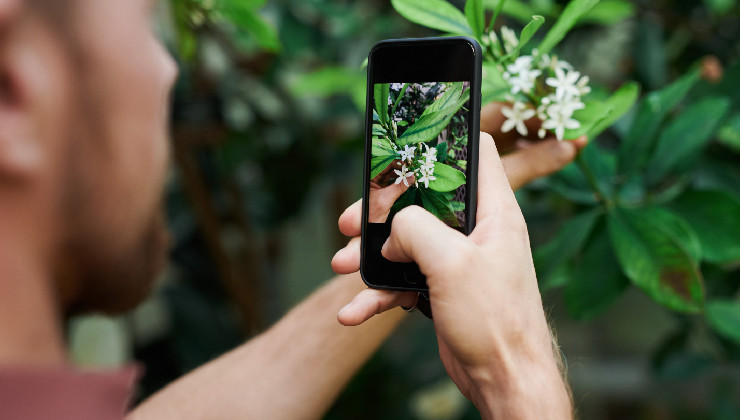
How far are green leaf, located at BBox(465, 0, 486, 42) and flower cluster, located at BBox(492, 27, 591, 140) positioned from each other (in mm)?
45

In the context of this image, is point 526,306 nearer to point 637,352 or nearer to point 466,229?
point 466,229

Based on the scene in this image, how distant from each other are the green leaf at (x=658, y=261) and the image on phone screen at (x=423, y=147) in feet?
0.90

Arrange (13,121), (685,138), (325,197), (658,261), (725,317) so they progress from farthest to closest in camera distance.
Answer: (325,197), (725,317), (685,138), (658,261), (13,121)

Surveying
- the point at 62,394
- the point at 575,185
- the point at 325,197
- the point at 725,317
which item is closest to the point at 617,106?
the point at 575,185

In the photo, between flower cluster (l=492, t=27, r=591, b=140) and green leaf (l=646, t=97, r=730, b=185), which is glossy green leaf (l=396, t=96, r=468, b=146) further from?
green leaf (l=646, t=97, r=730, b=185)

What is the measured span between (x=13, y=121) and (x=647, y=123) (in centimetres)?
63

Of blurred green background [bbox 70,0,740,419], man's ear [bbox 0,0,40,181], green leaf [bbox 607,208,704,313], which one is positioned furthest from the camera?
blurred green background [bbox 70,0,740,419]

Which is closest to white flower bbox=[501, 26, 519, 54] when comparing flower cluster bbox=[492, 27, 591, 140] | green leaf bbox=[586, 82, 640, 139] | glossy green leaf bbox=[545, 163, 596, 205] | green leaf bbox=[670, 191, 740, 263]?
flower cluster bbox=[492, 27, 591, 140]

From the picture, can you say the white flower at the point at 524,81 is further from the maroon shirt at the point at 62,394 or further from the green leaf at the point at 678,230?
the maroon shirt at the point at 62,394

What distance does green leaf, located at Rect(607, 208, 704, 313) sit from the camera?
0.60 metres

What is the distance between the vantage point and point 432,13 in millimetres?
538

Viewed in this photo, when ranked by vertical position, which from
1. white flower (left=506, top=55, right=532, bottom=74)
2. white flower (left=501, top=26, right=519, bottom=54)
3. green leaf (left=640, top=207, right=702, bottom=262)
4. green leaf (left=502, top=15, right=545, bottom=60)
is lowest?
green leaf (left=640, top=207, right=702, bottom=262)

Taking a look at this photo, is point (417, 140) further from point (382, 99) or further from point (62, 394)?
point (62, 394)

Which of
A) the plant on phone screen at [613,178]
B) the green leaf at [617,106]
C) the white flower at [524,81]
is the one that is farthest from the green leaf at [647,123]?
the white flower at [524,81]
